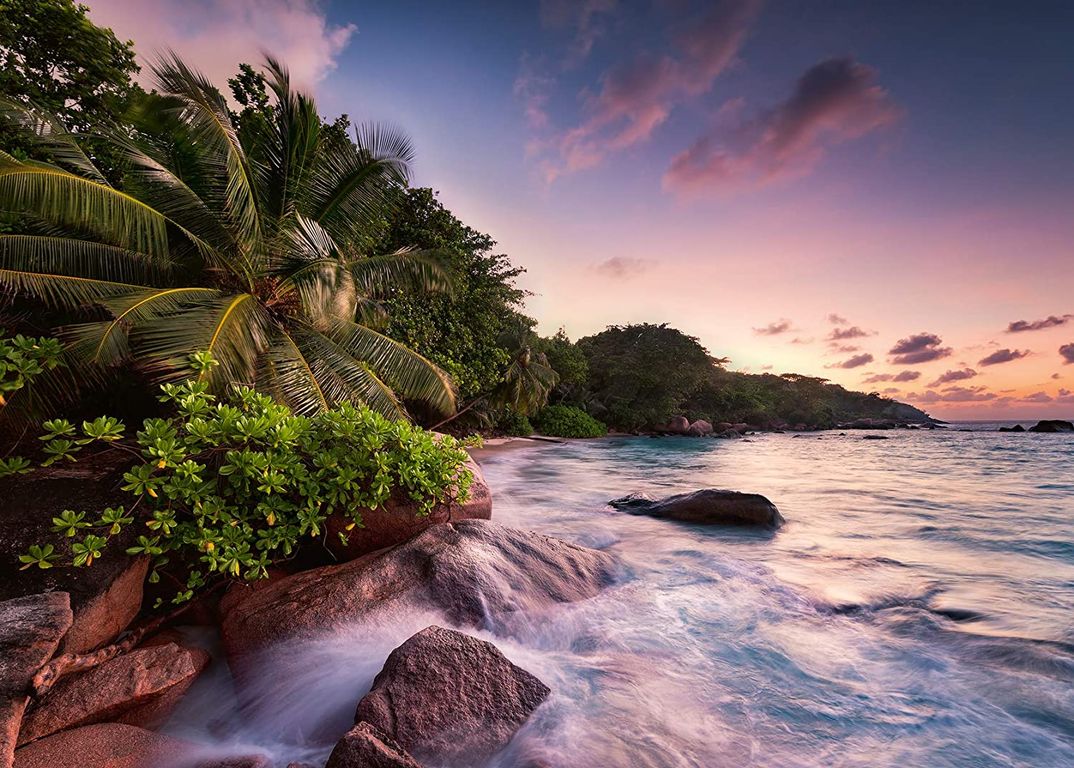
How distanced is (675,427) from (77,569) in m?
42.7

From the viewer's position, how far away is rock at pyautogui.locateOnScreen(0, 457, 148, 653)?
3.01 metres

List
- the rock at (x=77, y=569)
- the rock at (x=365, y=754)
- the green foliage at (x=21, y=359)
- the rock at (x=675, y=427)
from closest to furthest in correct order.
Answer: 1. the rock at (x=365, y=754)
2. the rock at (x=77, y=569)
3. the green foliage at (x=21, y=359)
4. the rock at (x=675, y=427)

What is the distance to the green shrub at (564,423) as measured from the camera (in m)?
35.0

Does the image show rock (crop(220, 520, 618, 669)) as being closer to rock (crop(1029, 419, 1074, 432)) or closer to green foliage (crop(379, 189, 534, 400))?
green foliage (crop(379, 189, 534, 400))

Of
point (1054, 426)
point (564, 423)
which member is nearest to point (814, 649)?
point (564, 423)

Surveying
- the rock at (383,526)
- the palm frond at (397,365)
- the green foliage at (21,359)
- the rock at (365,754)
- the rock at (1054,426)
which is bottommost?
the rock at (365,754)

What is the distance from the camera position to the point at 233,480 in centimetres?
359

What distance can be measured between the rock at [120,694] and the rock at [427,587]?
1.36 ft

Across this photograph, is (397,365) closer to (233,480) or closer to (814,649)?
(233,480)

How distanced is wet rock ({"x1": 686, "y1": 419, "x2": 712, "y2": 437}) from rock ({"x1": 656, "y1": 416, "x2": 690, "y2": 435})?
24.4 inches

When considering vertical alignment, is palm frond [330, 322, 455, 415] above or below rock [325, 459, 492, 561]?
above

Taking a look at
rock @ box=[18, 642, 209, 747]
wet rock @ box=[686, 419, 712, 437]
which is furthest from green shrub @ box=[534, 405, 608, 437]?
rock @ box=[18, 642, 209, 747]

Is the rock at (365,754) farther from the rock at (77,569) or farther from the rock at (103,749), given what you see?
the rock at (77,569)

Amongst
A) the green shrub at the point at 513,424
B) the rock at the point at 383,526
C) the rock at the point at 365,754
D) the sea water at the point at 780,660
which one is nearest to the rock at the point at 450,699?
the sea water at the point at 780,660
